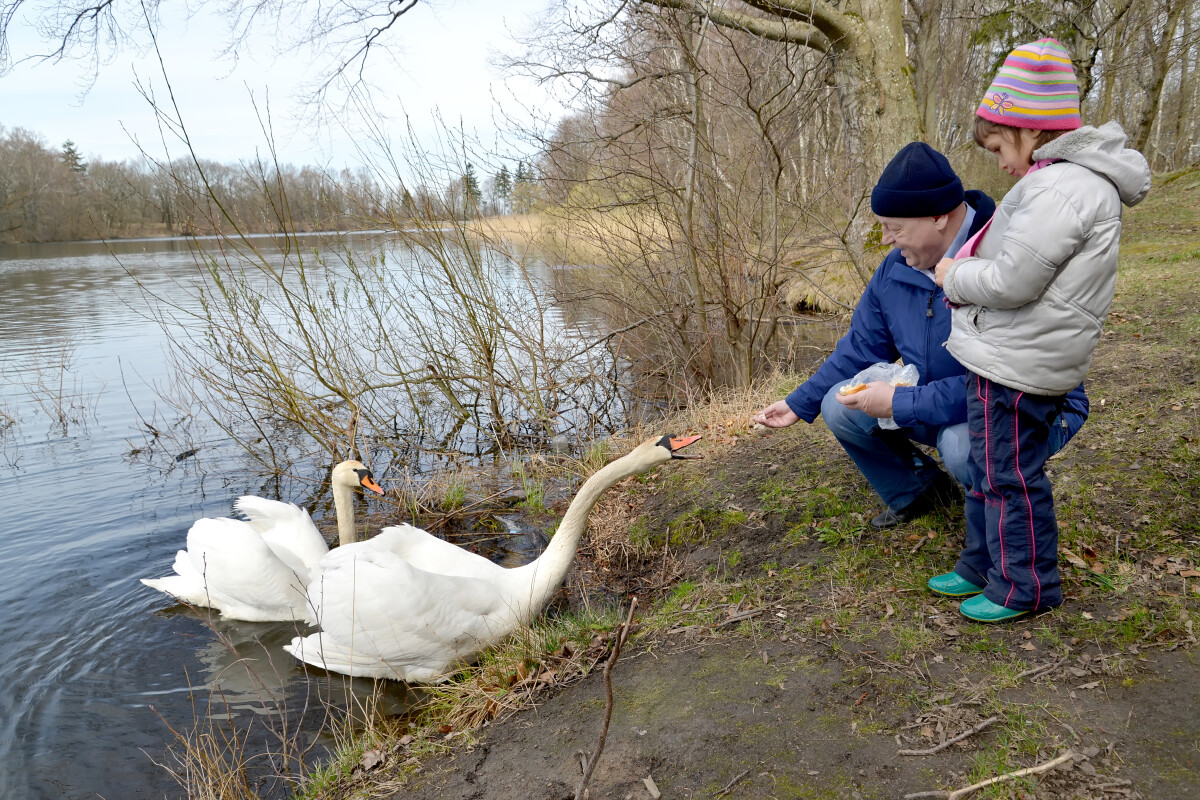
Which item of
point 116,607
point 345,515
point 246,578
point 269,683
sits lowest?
point 269,683

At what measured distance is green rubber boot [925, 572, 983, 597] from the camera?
10.8 ft

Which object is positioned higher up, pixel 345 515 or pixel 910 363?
pixel 910 363

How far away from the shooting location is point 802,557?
4.17 meters

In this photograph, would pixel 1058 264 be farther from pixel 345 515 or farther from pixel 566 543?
pixel 345 515

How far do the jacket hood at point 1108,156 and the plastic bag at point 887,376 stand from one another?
1187 millimetres

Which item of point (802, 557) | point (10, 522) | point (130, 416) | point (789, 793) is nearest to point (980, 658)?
point (789, 793)

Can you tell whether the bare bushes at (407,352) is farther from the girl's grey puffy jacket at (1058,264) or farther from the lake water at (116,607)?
the girl's grey puffy jacket at (1058,264)

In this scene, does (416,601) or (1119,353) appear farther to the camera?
(1119,353)

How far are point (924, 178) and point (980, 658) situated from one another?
1977 mm

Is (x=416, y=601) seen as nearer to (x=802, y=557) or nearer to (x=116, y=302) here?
(x=802, y=557)

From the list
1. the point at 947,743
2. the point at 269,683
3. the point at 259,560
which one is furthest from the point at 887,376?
the point at 259,560

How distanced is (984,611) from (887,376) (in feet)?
3.79

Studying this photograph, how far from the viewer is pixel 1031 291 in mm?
2541

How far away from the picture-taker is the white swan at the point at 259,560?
5320 mm
